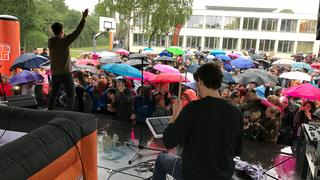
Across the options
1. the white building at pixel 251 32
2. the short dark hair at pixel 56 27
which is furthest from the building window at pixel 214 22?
the short dark hair at pixel 56 27

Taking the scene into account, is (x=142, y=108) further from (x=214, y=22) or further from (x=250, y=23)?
(x=250, y=23)

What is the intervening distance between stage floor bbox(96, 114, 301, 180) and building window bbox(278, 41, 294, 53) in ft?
160

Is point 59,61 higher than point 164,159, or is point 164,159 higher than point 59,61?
point 59,61

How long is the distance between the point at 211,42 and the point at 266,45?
892 cm

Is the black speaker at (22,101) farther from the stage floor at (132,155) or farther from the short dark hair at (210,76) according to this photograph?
the short dark hair at (210,76)

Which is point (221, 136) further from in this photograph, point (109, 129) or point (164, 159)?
point (109, 129)

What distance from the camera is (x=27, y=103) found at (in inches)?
257

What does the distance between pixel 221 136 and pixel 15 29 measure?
10872mm

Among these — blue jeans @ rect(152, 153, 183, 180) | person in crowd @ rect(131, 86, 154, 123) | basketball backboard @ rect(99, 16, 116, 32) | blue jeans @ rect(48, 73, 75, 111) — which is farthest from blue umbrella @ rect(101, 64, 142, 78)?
basketball backboard @ rect(99, 16, 116, 32)

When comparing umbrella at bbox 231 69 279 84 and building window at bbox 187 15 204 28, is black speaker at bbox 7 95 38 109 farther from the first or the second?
building window at bbox 187 15 204 28

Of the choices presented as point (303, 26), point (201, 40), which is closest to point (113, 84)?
point (201, 40)

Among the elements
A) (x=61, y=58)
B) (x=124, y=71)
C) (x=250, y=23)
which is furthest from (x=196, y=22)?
(x=61, y=58)

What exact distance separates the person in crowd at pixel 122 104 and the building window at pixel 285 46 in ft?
160

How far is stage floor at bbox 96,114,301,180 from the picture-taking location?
5.20 meters
